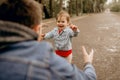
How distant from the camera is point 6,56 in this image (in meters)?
1.52

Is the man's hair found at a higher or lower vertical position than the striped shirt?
higher

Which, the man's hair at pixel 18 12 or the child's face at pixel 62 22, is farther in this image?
the child's face at pixel 62 22

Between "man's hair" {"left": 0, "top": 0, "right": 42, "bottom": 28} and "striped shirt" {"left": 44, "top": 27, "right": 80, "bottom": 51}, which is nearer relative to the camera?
"man's hair" {"left": 0, "top": 0, "right": 42, "bottom": 28}

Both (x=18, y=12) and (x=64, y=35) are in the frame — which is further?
(x=64, y=35)

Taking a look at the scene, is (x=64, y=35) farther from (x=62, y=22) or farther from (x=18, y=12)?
(x=18, y=12)

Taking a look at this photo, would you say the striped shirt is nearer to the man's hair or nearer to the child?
the child

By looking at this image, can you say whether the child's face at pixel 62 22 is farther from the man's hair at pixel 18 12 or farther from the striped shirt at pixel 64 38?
the man's hair at pixel 18 12

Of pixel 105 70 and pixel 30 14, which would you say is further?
pixel 105 70

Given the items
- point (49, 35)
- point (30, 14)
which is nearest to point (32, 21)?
point (30, 14)

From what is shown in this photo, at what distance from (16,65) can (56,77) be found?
207 millimetres

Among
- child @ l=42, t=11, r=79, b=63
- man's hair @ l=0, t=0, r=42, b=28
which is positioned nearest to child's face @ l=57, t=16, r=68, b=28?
child @ l=42, t=11, r=79, b=63

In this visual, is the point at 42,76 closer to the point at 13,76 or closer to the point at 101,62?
the point at 13,76

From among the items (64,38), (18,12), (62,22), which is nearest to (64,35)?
(64,38)


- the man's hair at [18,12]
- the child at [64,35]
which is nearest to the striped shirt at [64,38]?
the child at [64,35]
